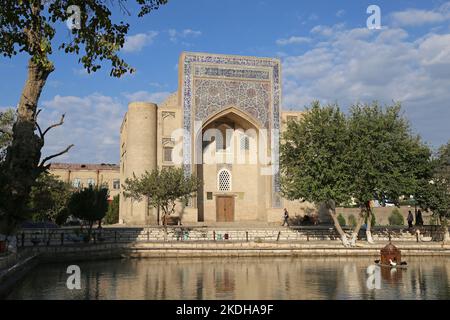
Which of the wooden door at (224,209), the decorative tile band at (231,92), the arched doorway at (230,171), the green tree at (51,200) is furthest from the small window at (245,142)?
the green tree at (51,200)

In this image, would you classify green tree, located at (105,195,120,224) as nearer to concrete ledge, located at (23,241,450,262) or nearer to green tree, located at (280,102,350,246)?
concrete ledge, located at (23,241,450,262)

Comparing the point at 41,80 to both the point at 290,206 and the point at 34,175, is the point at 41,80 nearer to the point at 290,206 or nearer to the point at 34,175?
the point at 34,175

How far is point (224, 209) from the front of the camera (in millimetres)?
31609

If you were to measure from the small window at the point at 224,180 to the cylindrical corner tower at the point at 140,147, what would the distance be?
4.38 meters

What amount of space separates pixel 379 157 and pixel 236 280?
10676 millimetres

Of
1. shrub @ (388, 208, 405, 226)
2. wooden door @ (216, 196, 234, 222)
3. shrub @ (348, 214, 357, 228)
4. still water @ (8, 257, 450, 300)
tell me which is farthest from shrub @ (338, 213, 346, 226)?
still water @ (8, 257, 450, 300)

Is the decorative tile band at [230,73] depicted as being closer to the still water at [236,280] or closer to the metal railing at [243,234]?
the metal railing at [243,234]

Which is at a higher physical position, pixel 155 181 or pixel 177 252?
pixel 155 181

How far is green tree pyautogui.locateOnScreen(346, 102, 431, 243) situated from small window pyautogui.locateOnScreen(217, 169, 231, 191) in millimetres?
11089

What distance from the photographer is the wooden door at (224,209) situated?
31.5 m

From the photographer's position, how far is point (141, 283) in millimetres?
12352

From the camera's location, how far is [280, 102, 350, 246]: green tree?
20531 mm
